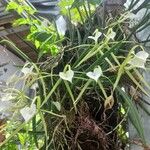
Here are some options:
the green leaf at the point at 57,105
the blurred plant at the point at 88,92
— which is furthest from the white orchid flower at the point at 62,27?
the green leaf at the point at 57,105

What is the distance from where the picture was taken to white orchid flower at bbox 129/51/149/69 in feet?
2.73

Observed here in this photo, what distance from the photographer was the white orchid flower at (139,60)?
0.83 metres

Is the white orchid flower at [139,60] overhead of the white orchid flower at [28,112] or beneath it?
overhead

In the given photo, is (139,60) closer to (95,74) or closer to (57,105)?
(95,74)

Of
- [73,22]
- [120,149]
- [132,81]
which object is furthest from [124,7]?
[120,149]

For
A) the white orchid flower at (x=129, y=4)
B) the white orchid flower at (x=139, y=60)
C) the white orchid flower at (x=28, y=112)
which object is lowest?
the white orchid flower at (x=28, y=112)

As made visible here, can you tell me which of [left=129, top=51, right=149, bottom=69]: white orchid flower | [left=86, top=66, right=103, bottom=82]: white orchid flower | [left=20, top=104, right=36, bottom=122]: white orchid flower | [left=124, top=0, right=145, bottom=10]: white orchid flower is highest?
[left=124, top=0, right=145, bottom=10]: white orchid flower

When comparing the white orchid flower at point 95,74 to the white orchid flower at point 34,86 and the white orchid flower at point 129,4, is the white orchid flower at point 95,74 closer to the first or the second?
the white orchid flower at point 34,86

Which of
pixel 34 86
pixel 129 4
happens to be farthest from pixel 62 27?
pixel 34 86

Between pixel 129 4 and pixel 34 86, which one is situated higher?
pixel 129 4

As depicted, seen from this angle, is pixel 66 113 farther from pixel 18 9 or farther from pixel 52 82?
pixel 18 9

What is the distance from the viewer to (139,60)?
0.83m

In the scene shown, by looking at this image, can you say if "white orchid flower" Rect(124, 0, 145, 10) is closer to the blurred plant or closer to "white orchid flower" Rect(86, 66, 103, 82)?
the blurred plant

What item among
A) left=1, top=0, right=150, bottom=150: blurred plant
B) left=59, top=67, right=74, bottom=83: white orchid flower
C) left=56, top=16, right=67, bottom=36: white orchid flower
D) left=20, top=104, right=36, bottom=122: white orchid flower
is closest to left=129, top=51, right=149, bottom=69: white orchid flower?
left=1, top=0, right=150, bottom=150: blurred plant
